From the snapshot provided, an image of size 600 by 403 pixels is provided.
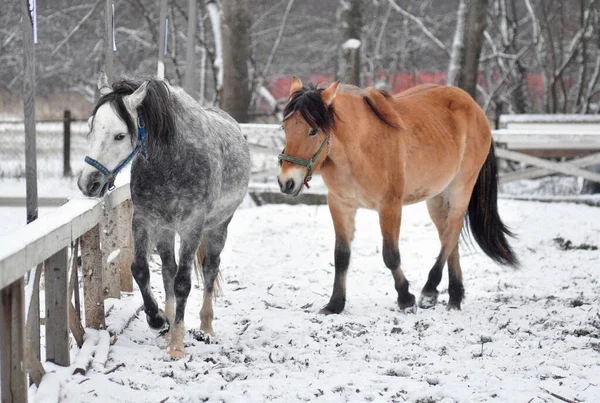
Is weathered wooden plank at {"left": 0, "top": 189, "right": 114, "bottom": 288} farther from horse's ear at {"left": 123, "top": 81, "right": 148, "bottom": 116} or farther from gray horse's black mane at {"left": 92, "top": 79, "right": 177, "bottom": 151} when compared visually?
horse's ear at {"left": 123, "top": 81, "right": 148, "bottom": 116}

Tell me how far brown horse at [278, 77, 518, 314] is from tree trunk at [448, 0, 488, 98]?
8192 millimetres

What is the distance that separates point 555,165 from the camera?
38.6ft

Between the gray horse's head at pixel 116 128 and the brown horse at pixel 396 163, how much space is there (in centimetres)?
119

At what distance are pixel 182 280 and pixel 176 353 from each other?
0.46 meters

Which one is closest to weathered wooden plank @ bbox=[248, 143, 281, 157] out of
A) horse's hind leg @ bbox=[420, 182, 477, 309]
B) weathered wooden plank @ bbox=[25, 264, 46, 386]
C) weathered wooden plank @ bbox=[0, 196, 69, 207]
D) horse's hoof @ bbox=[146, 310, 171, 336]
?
weathered wooden plank @ bbox=[0, 196, 69, 207]

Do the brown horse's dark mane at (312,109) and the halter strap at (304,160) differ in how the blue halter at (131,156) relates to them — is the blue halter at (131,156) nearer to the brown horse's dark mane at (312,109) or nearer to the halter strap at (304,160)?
the halter strap at (304,160)

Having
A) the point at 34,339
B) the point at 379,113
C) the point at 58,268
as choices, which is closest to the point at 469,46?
the point at 379,113

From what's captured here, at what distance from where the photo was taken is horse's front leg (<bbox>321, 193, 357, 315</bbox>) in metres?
6.21

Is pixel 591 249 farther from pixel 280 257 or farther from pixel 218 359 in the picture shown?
pixel 218 359

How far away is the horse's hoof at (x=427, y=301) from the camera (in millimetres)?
6480

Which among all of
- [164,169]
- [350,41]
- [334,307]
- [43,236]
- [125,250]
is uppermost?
[350,41]

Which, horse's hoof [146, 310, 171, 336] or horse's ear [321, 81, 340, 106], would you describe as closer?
horse's hoof [146, 310, 171, 336]

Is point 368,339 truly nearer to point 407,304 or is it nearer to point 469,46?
point 407,304

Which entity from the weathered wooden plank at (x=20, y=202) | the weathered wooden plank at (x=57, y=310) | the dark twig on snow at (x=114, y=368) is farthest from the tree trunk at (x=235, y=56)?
the weathered wooden plank at (x=57, y=310)
